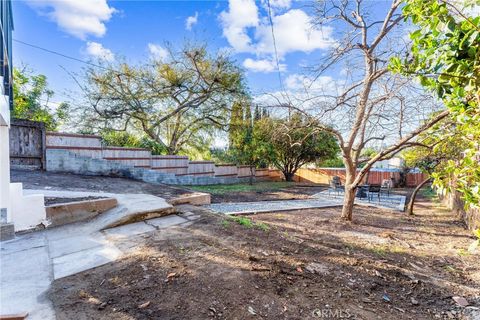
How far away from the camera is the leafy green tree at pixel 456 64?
1458 mm

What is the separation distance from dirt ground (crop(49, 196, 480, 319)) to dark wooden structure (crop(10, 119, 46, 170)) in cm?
652

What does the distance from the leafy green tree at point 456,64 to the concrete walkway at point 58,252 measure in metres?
3.20

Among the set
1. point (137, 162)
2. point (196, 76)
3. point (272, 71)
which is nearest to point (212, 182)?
point (137, 162)

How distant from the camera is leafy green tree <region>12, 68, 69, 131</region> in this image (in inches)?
450

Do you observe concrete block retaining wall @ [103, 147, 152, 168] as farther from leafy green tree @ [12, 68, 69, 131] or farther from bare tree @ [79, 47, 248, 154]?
leafy green tree @ [12, 68, 69, 131]

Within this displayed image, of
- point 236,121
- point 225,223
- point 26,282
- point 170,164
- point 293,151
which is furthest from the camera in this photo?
point 293,151

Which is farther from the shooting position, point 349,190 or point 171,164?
point 171,164

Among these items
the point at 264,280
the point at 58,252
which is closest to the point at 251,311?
the point at 264,280

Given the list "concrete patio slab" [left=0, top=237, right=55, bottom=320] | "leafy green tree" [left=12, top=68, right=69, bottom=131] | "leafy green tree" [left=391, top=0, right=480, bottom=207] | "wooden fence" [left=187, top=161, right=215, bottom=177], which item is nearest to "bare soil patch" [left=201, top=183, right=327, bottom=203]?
"wooden fence" [left=187, top=161, right=215, bottom=177]

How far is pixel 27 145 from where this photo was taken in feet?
24.3

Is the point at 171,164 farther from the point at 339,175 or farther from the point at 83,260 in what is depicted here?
the point at 339,175

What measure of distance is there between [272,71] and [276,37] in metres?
1.14

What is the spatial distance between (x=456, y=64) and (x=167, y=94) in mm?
12391

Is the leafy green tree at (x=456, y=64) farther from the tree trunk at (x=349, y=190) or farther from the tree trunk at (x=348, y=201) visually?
the tree trunk at (x=348, y=201)
